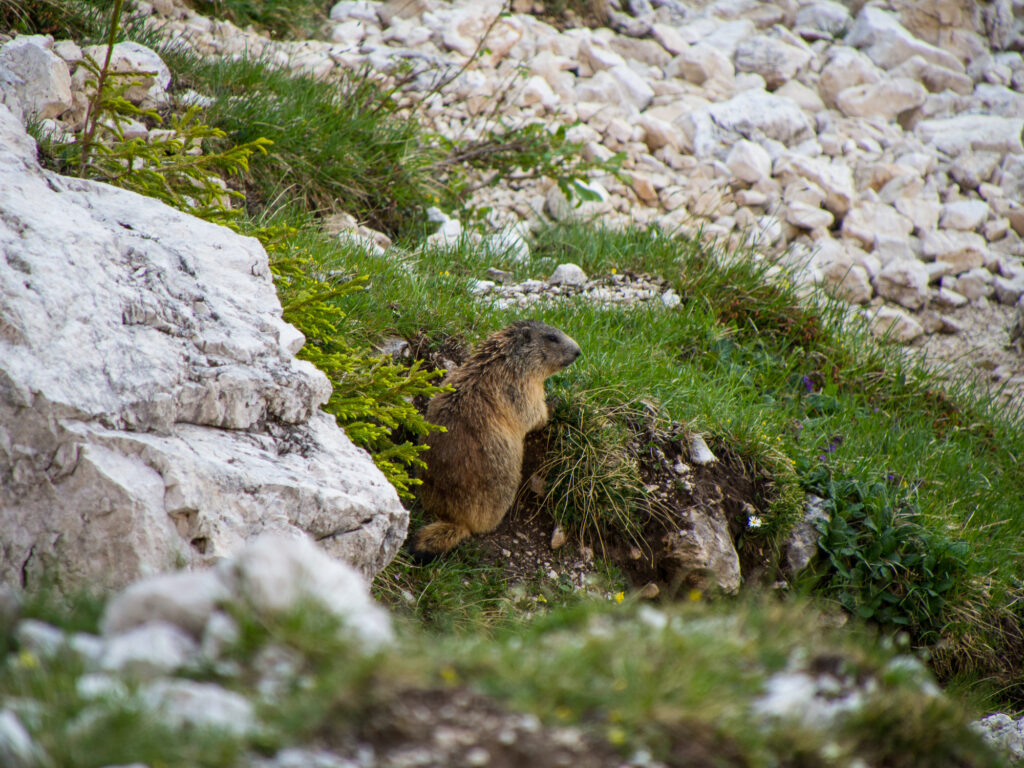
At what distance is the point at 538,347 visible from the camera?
5.43 m

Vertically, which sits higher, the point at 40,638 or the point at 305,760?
the point at 305,760

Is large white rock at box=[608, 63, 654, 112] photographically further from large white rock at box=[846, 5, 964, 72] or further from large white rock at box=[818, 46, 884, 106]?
large white rock at box=[846, 5, 964, 72]

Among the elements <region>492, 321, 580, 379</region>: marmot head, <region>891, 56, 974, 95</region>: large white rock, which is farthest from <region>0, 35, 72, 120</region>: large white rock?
<region>891, 56, 974, 95</region>: large white rock

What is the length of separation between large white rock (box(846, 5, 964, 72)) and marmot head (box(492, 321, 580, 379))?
955 centimetres

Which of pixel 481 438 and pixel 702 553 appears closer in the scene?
pixel 481 438

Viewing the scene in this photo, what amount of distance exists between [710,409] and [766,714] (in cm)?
398

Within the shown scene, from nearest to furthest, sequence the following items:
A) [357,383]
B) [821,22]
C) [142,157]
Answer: [357,383]
[142,157]
[821,22]

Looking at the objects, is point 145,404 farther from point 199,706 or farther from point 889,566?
point 889,566

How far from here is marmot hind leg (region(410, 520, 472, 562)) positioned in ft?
16.1

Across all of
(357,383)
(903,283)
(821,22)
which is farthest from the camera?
(821,22)

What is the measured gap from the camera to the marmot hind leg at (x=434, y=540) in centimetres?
489

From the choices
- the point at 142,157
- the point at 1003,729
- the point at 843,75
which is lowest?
the point at 1003,729

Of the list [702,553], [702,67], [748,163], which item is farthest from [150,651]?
[702,67]

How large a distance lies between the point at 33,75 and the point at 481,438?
12.8 feet
